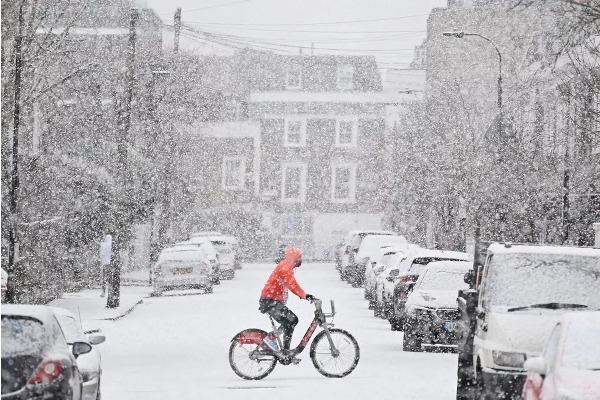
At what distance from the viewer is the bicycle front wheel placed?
18016 millimetres

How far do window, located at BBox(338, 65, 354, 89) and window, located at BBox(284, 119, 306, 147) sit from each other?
4286mm

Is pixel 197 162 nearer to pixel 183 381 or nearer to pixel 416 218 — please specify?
pixel 416 218

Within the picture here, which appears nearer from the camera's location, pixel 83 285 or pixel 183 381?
pixel 183 381

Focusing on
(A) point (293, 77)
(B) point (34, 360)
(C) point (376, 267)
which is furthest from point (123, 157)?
(A) point (293, 77)

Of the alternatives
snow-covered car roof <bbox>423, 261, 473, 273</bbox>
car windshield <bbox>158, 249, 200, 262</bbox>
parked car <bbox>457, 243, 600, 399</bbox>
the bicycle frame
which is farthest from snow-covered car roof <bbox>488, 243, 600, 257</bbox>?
car windshield <bbox>158, 249, 200, 262</bbox>

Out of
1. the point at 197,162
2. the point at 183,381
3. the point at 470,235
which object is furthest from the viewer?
the point at 197,162

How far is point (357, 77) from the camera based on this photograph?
88.9 metres

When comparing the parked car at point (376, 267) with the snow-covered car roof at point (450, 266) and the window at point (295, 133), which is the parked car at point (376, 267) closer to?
the snow-covered car roof at point (450, 266)

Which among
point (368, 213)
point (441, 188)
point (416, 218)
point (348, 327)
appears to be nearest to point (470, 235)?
point (441, 188)

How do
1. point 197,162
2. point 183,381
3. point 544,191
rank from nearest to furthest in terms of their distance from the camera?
point 183,381 < point 544,191 < point 197,162

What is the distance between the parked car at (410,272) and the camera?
2484 centimetres

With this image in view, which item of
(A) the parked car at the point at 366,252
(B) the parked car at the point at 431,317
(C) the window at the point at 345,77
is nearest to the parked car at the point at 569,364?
(B) the parked car at the point at 431,317

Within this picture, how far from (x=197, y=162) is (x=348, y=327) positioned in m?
48.9

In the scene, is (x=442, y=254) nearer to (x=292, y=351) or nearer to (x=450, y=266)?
(x=450, y=266)
